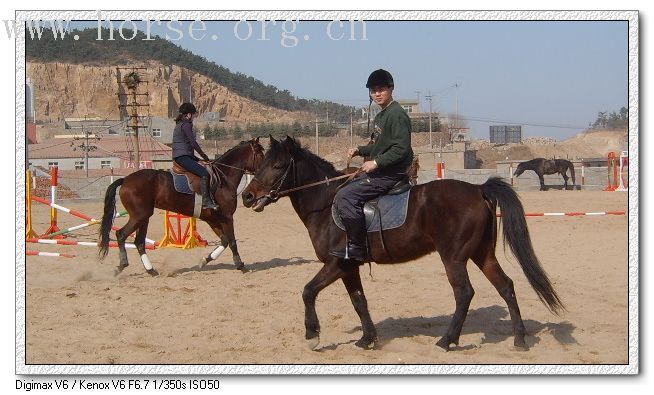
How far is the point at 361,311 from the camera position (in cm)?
743

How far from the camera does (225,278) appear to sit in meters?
11.4

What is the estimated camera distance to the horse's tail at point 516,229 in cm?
702

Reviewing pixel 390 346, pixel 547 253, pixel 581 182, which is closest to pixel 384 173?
pixel 390 346

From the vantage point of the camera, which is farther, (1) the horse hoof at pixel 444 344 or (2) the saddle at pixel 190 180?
(2) the saddle at pixel 190 180

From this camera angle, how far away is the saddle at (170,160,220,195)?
1215 cm

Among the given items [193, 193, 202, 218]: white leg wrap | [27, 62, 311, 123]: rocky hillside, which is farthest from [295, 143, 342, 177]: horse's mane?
[27, 62, 311, 123]: rocky hillside

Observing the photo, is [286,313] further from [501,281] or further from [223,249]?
[223,249]

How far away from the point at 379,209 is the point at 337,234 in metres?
0.49

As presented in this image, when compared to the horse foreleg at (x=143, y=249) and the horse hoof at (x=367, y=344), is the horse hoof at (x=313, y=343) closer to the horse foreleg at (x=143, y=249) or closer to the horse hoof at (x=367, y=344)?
the horse hoof at (x=367, y=344)

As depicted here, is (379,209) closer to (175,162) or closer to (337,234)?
(337,234)

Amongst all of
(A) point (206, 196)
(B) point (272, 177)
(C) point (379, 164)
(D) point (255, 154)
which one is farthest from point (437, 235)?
(A) point (206, 196)

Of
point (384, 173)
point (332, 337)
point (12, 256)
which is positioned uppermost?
point (384, 173)

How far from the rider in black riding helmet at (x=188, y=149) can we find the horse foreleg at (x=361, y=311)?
5.22 metres

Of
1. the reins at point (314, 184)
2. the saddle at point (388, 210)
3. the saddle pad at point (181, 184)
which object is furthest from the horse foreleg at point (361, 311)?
the saddle pad at point (181, 184)
